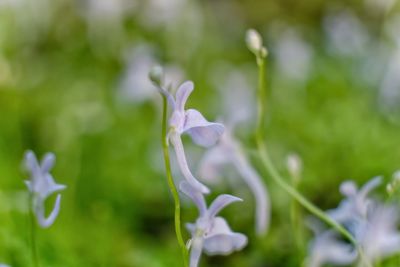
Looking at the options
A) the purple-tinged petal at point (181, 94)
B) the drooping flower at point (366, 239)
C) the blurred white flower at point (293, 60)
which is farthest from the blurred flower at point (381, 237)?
→ the blurred white flower at point (293, 60)

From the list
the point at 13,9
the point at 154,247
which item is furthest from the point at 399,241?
the point at 13,9

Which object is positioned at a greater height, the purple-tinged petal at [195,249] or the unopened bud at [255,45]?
the unopened bud at [255,45]

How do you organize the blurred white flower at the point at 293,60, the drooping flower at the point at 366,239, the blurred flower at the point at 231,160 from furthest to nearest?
the blurred white flower at the point at 293,60, the blurred flower at the point at 231,160, the drooping flower at the point at 366,239

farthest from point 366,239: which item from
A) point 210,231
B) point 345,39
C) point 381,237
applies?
point 345,39

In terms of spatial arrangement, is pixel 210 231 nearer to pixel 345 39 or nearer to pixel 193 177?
pixel 193 177

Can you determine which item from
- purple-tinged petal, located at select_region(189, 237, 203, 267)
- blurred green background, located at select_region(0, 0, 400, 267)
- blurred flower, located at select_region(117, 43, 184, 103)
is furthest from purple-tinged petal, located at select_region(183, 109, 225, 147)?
blurred flower, located at select_region(117, 43, 184, 103)

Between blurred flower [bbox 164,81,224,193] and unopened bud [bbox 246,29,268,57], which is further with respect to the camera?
unopened bud [bbox 246,29,268,57]

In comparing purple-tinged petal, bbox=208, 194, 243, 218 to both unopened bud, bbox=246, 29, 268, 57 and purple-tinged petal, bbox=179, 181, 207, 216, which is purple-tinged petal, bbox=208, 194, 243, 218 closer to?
purple-tinged petal, bbox=179, 181, 207, 216

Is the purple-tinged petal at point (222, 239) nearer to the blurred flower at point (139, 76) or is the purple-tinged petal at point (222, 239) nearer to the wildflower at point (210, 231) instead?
the wildflower at point (210, 231)

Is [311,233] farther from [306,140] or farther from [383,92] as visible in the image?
[383,92]
